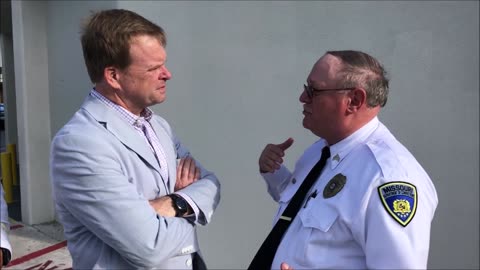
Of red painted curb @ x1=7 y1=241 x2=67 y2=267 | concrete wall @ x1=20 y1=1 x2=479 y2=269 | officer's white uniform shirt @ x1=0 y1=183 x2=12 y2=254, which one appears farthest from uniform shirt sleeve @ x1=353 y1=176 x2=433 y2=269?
red painted curb @ x1=7 y1=241 x2=67 y2=267

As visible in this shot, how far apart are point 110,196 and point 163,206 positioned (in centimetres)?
25

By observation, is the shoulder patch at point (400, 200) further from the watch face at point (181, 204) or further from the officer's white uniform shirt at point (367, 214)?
the watch face at point (181, 204)

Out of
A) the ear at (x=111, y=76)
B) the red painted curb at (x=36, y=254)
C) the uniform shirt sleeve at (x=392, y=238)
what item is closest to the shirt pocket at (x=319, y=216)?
the uniform shirt sleeve at (x=392, y=238)

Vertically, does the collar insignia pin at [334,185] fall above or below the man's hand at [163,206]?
above

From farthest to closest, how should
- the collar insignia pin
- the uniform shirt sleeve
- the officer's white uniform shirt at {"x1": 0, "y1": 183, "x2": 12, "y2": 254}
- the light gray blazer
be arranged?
the officer's white uniform shirt at {"x1": 0, "y1": 183, "x2": 12, "y2": 254}, the collar insignia pin, the light gray blazer, the uniform shirt sleeve

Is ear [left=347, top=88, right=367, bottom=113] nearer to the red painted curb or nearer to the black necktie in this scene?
the black necktie

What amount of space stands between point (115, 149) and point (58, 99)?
4.08 meters

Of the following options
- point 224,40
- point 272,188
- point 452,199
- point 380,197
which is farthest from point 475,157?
point 224,40

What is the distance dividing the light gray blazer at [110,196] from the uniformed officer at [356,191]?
17.8 inches

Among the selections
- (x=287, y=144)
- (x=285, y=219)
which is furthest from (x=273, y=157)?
(x=285, y=219)

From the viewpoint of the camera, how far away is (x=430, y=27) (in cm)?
288

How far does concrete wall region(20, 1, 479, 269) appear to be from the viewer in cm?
283

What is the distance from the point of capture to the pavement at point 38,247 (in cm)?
434

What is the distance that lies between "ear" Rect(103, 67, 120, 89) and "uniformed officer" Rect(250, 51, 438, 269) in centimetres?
77
